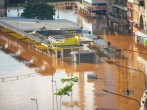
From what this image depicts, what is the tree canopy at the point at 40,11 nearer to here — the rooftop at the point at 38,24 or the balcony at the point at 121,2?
the rooftop at the point at 38,24

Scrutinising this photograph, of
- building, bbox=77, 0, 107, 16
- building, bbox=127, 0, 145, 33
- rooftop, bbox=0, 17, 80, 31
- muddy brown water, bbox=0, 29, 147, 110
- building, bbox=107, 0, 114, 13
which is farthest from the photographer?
building, bbox=77, 0, 107, 16

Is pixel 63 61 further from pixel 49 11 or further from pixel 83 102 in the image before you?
pixel 49 11

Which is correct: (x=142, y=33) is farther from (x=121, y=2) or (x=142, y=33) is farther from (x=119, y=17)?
(x=121, y=2)

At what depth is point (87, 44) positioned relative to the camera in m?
62.8

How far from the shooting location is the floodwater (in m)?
38.1

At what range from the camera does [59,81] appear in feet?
147

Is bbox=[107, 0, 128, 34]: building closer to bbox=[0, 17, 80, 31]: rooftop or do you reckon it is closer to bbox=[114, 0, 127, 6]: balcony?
bbox=[114, 0, 127, 6]: balcony

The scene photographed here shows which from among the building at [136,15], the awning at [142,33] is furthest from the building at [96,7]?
the awning at [142,33]

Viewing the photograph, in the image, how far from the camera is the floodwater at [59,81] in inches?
1500

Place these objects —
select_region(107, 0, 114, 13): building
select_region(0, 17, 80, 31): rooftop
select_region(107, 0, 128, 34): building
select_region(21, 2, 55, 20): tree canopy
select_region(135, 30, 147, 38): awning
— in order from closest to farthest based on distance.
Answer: select_region(135, 30, 147, 38): awning
select_region(0, 17, 80, 31): rooftop
select_region(107, 0, 128, 34): building
select_region(21, 2, 55, 20): tree canopy
select_region(107, 0, 114, 13): building

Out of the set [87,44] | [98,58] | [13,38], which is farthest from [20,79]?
[13,38]

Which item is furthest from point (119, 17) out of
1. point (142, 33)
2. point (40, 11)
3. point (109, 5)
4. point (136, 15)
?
point (142, 33)

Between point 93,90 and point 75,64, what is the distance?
33.9 ft

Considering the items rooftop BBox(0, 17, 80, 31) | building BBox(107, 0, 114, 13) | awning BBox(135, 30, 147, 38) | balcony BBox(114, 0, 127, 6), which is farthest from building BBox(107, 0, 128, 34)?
awning BBox(135, 30, 147, 38)
